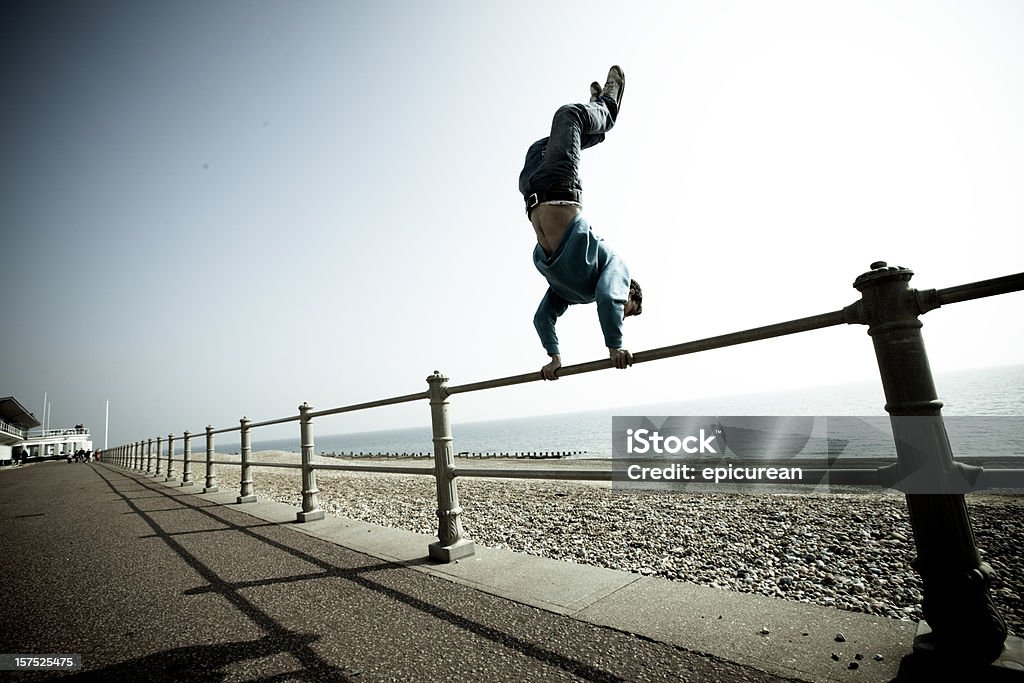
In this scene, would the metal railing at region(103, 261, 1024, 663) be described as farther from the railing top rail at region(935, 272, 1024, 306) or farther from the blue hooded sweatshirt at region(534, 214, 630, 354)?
the blue hooded sweatshirt at region(534, 214, 630, 354)

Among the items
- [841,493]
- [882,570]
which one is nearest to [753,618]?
[882,570]

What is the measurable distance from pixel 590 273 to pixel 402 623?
208 cm

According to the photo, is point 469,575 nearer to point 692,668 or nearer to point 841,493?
point 692,668

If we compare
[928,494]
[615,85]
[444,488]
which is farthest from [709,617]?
[615,85]

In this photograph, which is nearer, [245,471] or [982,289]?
[982,289]

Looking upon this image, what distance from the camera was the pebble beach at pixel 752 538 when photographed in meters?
3.76

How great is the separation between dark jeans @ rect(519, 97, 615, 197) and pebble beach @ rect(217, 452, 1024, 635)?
263cm

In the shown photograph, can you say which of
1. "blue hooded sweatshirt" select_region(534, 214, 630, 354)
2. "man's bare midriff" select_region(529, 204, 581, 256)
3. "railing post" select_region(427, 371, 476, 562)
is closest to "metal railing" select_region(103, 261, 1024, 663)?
"blue hooded sweatshirt" select_region(534, 214, 630, 354)

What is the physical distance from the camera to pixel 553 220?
A: 274 cm

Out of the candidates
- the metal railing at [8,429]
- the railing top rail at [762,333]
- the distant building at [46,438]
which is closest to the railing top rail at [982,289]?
the railing top rail at [762,333]

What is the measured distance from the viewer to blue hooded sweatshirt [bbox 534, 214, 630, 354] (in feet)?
8.39

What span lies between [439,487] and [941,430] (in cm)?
289

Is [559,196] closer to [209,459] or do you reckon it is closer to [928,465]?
[928,465]

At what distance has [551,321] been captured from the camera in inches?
123
